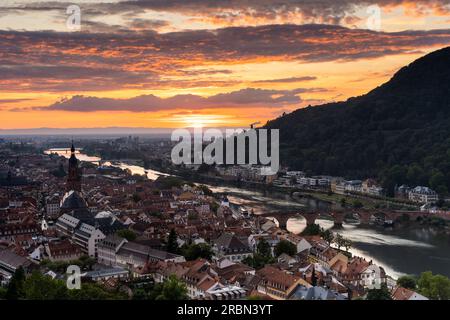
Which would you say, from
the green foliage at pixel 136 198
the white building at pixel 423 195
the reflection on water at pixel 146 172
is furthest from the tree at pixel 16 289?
the reflection on water at pixel 146 172

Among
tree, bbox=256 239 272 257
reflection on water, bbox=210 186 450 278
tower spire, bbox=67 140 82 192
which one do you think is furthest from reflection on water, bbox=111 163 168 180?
tree, bbox=256 239 272 257

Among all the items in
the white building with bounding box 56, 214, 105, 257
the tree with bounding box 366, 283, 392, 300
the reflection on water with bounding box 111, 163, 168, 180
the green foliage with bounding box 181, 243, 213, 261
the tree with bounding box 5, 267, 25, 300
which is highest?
the tree with bounding box 5, 267, 25, 300

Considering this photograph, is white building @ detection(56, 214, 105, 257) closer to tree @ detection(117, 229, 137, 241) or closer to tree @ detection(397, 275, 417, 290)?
tree @ detection(117, 229, 137, 241)

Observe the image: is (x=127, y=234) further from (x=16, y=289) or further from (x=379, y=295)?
(x=379, y=295)

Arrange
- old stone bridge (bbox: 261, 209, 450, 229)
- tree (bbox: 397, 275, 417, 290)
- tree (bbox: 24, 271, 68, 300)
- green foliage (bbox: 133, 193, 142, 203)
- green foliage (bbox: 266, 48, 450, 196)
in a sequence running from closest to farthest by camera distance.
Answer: tree (bbox: 24, 271, 68, 300), tree (bbox: 397, 275, 417, 290), old stone bridge (bbox: 261, 209, 450, 229), green foliage (bbox: 133, 193, 142, 203), green foliage (bbox: 266, 48, 450, 196)

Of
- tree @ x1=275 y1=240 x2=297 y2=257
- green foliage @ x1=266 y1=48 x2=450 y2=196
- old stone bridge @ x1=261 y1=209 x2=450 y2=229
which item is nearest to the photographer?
tree @ x1=275 y1=240 x2=297 y2=257

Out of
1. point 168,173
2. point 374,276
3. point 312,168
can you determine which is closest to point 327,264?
point 374,276
